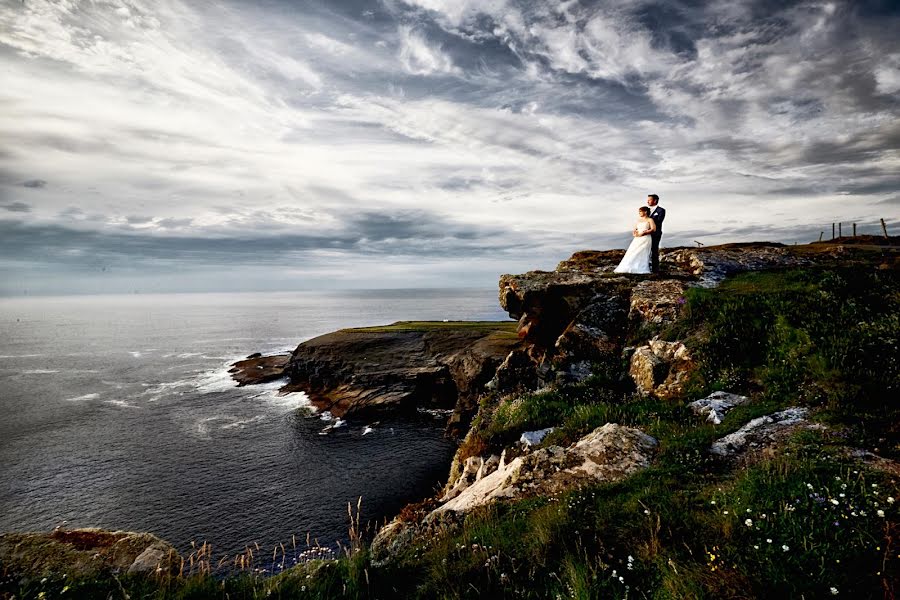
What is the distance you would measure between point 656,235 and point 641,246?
1.26m

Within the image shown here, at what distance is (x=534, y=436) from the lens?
587 inches

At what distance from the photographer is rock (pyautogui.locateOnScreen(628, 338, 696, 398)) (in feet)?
50.5

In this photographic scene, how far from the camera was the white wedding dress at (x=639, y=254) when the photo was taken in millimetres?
24875

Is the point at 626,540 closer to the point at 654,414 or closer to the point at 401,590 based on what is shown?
the point at 401,590

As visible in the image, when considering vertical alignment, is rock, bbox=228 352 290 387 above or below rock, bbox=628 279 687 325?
below

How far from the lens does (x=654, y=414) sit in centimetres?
1319

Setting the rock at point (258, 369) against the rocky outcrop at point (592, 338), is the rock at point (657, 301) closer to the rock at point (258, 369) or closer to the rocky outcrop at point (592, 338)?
the rocky outcrop at point (592, 338)

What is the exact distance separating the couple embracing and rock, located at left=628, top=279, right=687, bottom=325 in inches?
117

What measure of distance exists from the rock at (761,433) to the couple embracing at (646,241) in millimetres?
14995

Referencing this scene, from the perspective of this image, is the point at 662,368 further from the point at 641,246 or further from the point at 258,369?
the point at 258,369

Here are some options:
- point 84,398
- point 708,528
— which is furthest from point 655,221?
point 84,398

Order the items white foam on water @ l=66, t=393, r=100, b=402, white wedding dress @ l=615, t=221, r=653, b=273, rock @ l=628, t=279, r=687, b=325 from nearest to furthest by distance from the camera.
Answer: rock @ l=628, t=279, r=687, b=325
white wedding dress @ l=615, t=221, r=653, b=273
white foam on water @ l=66, t=393, r=100, b=402

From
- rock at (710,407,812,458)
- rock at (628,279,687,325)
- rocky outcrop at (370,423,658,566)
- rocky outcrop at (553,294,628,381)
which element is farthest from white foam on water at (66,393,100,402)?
rock at (710,407,812,458)

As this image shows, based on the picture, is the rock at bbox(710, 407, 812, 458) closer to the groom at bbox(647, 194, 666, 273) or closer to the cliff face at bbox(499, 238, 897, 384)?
the cliff face at bbox(499, 238, 897, 384)
